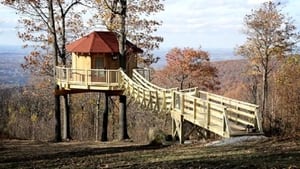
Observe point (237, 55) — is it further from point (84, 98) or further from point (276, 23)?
point (84, 98)

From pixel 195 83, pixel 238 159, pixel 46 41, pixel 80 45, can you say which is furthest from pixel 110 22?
pixel 195 83

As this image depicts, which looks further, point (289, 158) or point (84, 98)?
point (84, 98)

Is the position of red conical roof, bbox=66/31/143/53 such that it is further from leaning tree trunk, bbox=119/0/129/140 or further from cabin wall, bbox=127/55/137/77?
leaning tree trunk, bbox=119/0/129/140

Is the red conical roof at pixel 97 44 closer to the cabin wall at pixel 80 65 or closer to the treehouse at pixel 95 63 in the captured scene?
the treehouse at pixel 95 63

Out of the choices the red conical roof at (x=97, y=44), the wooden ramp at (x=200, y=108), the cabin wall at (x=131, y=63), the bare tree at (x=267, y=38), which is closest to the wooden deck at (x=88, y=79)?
the wooden ramp at (x=200, y=108)

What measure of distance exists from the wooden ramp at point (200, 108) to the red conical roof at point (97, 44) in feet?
7.25

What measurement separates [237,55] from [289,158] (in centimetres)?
3235

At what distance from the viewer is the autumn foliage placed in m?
48.9

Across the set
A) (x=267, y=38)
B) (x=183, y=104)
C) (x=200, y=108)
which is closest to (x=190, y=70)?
(x=267, y=38)

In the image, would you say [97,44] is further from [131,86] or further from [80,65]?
[131,86]

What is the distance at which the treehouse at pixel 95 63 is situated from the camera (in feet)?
81.9

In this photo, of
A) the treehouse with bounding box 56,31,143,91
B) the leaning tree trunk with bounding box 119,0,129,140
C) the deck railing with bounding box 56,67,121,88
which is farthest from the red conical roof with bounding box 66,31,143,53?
the leaning tree trunk with bounding box 119,0,129,140

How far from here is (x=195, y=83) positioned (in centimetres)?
4916

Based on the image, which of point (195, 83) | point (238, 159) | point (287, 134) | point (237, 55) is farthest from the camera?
point (195, 83)
